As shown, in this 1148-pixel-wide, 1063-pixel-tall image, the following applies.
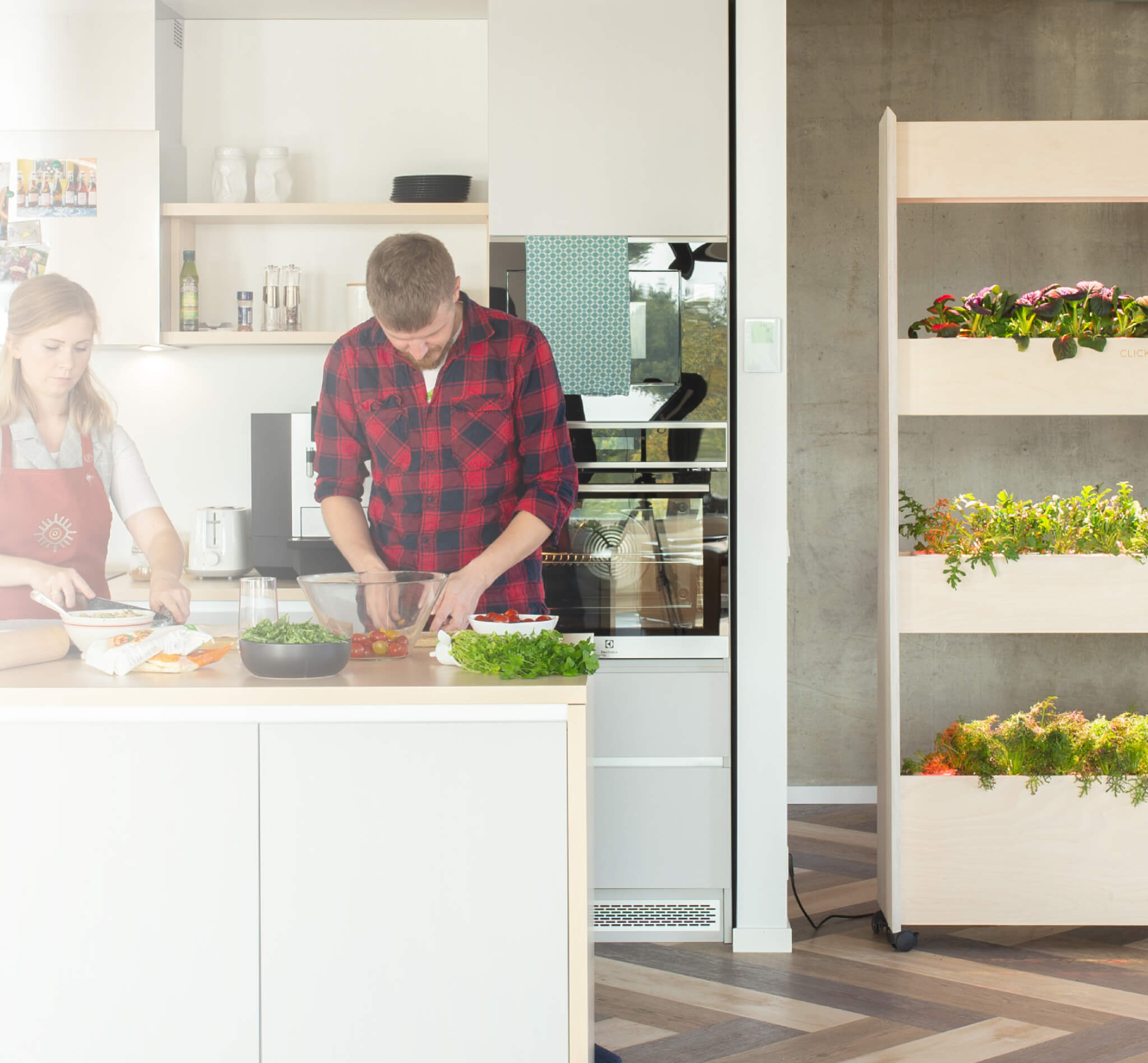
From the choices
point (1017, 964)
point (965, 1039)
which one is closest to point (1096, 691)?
point (1017, 964)

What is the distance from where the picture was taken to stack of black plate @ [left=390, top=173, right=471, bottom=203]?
345 cm

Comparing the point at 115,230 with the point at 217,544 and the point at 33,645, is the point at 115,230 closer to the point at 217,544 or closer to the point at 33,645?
the point at 217,544

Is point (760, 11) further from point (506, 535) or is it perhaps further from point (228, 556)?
point (228, 556)

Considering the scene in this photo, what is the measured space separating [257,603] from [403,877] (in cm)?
50

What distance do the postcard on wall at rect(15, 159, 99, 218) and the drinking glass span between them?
6.55 feet

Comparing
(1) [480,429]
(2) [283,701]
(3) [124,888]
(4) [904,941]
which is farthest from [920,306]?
(3) [124,888]

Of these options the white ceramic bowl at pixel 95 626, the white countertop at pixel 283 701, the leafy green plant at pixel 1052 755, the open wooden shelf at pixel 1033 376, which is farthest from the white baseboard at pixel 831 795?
the white ceramic bowl at pixel 95 626

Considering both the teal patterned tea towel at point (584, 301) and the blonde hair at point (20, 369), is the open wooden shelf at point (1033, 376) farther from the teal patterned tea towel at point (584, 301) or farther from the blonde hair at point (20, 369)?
the blonde hair at point (20, 369)

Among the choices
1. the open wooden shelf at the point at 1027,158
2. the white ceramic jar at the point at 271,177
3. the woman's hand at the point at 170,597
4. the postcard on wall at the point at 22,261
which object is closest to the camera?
the woman's hand at the point at 170,597

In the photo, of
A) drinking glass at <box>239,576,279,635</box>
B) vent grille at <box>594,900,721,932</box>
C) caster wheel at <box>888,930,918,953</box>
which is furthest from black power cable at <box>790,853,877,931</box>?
drinking glass at <box>239,576,279,635</box>

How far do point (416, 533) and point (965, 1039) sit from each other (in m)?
1.72

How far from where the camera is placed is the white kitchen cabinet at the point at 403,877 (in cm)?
168

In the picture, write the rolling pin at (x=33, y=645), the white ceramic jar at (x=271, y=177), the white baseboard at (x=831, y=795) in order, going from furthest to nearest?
the white baseboard at (x=831, y=795) < the white ceramic jar at (x=271, y=177) < the rolling pin at (x=33, y=645)

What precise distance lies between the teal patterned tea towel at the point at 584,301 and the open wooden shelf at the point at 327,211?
0.42 meters
